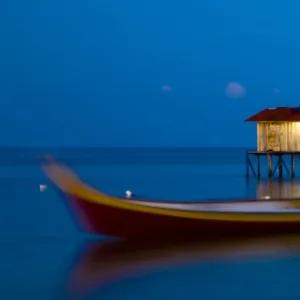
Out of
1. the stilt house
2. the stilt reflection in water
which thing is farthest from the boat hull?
the stilt house

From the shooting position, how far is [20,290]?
12547 millimetres

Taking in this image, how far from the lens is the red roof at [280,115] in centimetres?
3022

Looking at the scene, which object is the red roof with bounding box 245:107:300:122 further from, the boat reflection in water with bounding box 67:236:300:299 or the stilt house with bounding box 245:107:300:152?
the boat reflection in water with bounding box 67:236:300:299

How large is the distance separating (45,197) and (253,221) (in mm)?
15656

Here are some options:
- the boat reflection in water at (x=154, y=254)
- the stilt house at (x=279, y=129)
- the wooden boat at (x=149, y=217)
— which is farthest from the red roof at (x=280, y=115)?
the boat reflection in water at (x=154, y=254)

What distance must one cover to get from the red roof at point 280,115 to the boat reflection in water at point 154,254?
14.7 metres

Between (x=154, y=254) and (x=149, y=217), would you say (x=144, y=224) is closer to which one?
(x=149, y=217)

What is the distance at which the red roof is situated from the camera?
30.2 m

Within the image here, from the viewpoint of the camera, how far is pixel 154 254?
15.0 m

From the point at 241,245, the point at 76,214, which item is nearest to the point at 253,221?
the point at 241,245

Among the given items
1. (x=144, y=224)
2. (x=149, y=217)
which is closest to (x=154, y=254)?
(x=144, y=224)

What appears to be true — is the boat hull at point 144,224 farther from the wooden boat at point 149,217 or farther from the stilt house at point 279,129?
the stilt house at point 279,129

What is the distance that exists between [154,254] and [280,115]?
1681 centimetres

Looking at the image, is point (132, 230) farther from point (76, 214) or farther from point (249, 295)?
point (249, 295)
